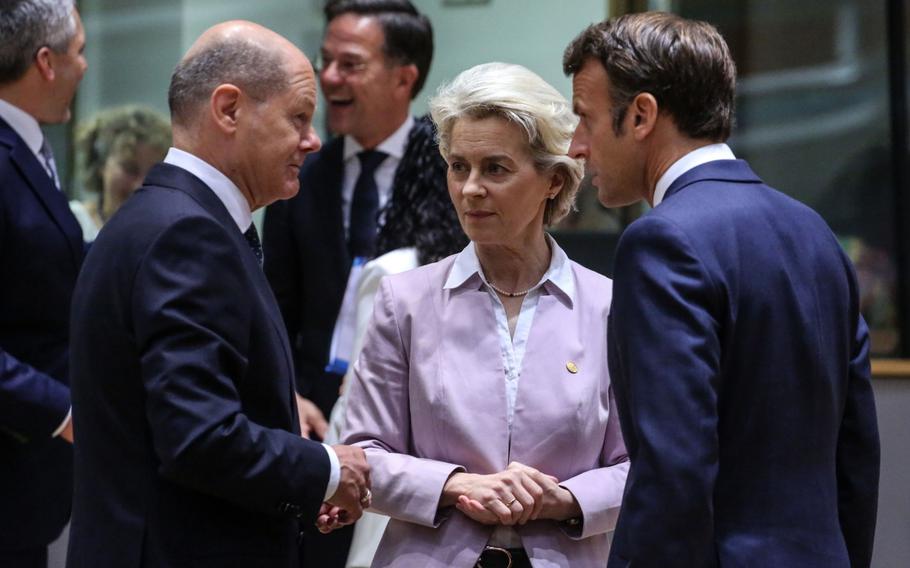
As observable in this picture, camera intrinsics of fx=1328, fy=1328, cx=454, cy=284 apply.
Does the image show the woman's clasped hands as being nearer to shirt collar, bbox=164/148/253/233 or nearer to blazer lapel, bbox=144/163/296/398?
blazer lapel, bbox=144/163/296/398

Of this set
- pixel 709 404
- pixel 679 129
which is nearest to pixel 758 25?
pixel 679 129

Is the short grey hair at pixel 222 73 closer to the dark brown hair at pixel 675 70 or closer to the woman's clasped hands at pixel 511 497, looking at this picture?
the dark brown hair at pixel 675 70

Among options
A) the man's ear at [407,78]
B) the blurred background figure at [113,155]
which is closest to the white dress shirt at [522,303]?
the man's ear at [407,78]

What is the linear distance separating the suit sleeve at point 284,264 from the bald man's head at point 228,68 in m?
1.52

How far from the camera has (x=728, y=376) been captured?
6.87ft

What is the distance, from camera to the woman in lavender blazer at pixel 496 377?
8.37 feet

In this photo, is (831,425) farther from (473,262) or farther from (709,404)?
(473,262)

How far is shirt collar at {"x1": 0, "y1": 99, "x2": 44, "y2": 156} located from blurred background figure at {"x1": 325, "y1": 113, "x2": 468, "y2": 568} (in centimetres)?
94

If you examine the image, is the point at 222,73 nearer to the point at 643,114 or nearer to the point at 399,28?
the point at 643,114

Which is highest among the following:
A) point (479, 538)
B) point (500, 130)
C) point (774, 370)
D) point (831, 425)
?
point (500, 130)

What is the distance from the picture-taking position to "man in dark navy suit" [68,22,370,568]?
2217 millimetres

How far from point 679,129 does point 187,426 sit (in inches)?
37.8

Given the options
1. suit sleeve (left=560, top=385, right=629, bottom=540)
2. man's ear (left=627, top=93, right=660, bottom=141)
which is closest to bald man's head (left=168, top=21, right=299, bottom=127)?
man's ear (left=627, top=93, right=660, bottom=141)

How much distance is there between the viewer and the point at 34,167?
11.2 feet
